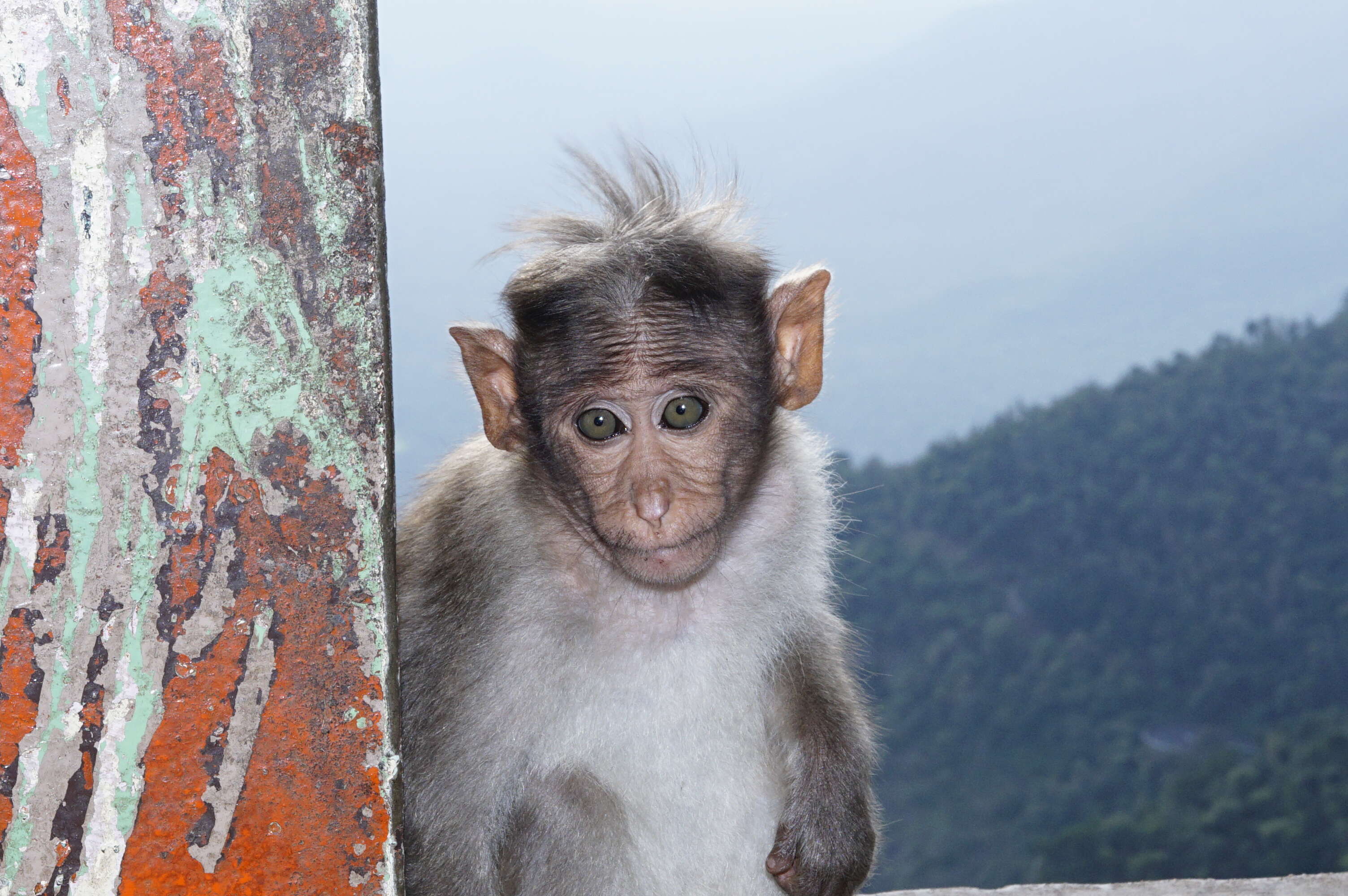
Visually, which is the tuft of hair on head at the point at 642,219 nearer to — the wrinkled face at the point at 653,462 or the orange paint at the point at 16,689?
the wrinkled face at the point at 653,462

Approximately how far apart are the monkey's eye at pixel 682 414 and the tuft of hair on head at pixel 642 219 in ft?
0.97

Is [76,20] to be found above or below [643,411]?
above

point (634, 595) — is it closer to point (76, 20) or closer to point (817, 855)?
point (817, 855)

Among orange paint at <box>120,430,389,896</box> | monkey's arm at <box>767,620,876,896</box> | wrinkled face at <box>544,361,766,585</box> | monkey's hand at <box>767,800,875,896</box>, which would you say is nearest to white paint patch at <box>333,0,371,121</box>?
orange paint at <box>120,430,389,896</box>

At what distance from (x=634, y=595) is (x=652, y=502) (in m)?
0.39

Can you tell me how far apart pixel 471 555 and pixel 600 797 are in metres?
0.56

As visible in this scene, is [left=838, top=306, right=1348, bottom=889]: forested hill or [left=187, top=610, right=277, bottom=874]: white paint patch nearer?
[left=187, top=610, right=277, bottom=874]: white paint patch

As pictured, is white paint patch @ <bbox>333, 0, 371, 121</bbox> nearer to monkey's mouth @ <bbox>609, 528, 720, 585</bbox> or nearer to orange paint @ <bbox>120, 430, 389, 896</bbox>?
orange paint @ <bbox>120, 430, 389, 896</bbox>

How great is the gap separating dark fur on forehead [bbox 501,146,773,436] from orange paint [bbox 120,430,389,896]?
31.3 inches

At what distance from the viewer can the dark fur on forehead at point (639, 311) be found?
92.2 inches

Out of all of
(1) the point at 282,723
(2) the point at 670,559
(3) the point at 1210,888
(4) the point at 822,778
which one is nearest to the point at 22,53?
(1) the point at 282,723

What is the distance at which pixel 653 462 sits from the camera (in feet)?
7.57

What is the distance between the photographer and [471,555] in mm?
2568

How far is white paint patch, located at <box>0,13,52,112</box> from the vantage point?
1492mm
